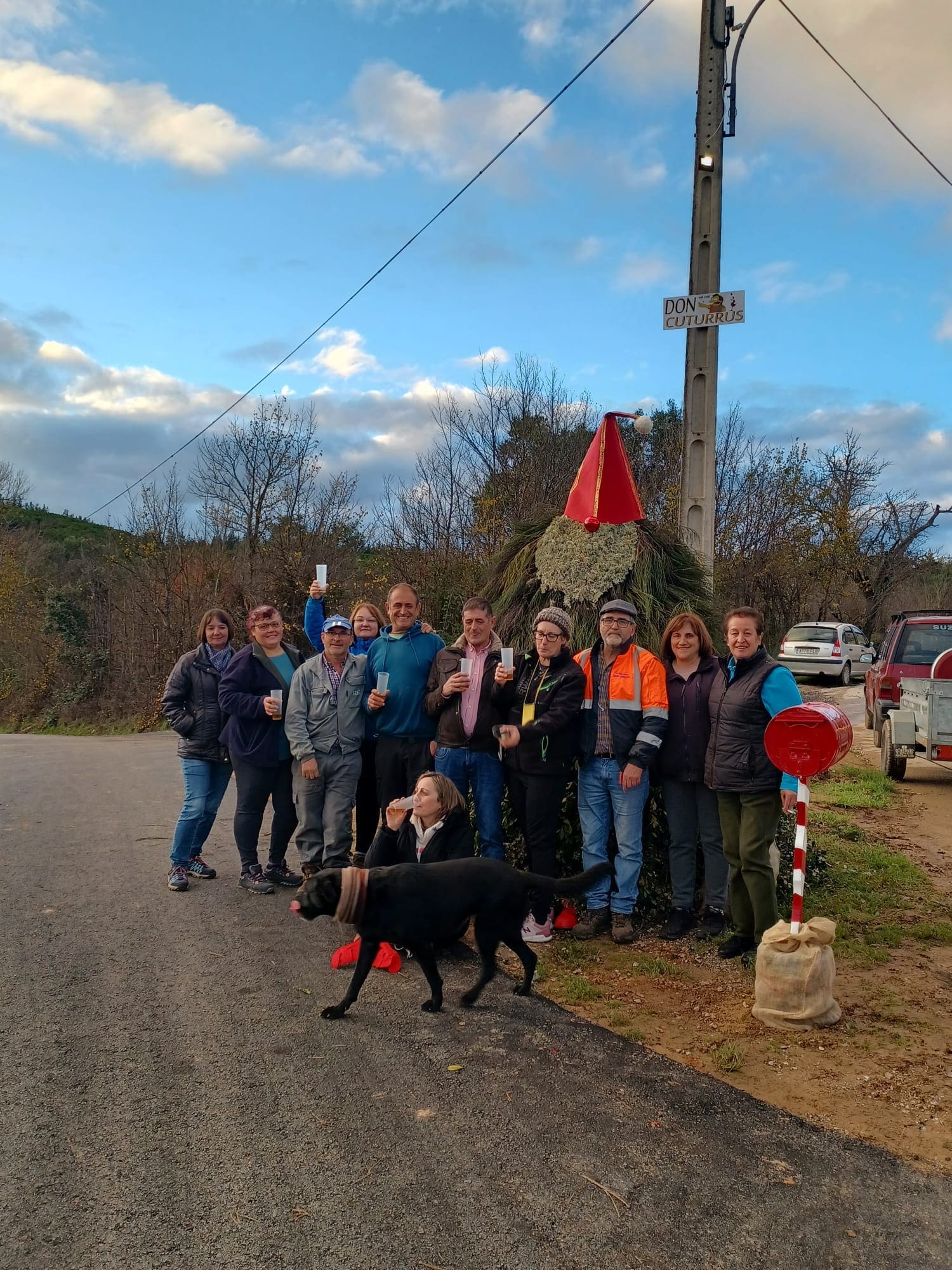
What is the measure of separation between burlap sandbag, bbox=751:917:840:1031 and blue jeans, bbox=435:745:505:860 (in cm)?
171

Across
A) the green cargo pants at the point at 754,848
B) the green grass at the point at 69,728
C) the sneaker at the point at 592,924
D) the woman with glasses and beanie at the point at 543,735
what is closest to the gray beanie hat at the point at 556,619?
the woman with glasses and beanie at the point at 543,735

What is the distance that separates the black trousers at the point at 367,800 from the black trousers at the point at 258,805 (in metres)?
0.48

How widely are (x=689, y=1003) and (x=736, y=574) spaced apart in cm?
2041

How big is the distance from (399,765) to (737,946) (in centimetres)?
229

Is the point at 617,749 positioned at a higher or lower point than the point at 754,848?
higher

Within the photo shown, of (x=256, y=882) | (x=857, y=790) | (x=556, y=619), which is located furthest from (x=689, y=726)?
(x=857, y=790)

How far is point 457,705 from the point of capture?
526 cm

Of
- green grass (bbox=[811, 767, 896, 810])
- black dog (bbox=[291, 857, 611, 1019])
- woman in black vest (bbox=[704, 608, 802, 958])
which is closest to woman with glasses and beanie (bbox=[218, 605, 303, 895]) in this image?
black dog (bbox=[291, 857, 611, 1019])

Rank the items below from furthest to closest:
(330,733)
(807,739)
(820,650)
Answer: (820,650), (330,733), (807,739)

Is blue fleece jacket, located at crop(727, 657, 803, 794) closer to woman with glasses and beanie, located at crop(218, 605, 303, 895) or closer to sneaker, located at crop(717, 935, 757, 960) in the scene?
sneaker, located at crop(717, 935, 757, 960)

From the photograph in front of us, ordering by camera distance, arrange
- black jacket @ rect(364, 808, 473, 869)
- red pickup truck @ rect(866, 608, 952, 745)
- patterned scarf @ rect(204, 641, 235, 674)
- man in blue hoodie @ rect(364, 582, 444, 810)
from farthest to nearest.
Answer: red pickup truck @ rect(866, 608, 952, 745) < patterned scarf @ rect(204, 641, 235, 674) < man in blue hoodie @ rect(364, 582, 444, 810) < black jacket @ rect(364, 808, 473, 869)

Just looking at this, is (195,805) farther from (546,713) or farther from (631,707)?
(631,707)

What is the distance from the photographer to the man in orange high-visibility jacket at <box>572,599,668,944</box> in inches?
199

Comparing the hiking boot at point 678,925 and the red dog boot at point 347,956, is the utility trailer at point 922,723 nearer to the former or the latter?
the hiking boot at point 678,925
